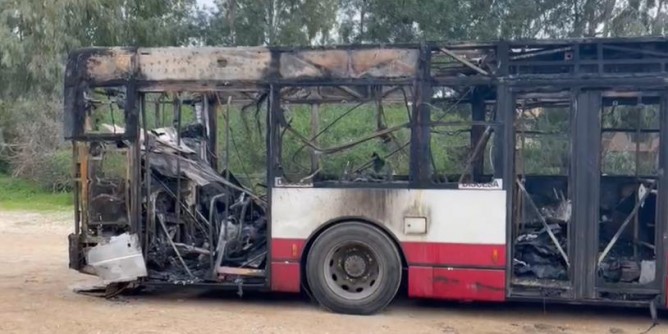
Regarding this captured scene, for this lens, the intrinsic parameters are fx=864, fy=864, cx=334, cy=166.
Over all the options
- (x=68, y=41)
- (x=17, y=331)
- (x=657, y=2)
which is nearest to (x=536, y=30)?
(x=657, y=2)

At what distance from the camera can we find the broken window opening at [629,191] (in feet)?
29.2

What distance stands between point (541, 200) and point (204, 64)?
4210mm

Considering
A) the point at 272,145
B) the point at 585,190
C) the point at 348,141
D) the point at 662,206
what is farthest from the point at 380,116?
the point at 662,206

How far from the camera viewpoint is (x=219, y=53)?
959 cm

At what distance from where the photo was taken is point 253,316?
9086mm

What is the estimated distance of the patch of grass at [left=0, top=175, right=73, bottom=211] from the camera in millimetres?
24359

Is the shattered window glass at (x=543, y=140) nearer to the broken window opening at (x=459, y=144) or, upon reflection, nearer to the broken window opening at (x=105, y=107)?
the broken window opening at (x=459, y=144)

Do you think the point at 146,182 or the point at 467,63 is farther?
the point at 146,182

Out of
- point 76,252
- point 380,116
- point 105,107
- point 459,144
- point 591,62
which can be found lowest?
point 76,252

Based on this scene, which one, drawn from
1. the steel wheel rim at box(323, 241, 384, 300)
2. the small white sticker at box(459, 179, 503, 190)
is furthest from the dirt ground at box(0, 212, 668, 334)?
the small white sticker at box(459, 179, 503, 190)

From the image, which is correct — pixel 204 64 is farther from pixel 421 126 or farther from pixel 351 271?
pixel 351 271

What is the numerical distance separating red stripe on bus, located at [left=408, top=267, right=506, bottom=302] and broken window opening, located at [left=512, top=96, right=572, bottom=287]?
0.82 feet

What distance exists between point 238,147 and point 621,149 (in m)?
4.53

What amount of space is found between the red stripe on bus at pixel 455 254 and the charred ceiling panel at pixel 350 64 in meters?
1.85
